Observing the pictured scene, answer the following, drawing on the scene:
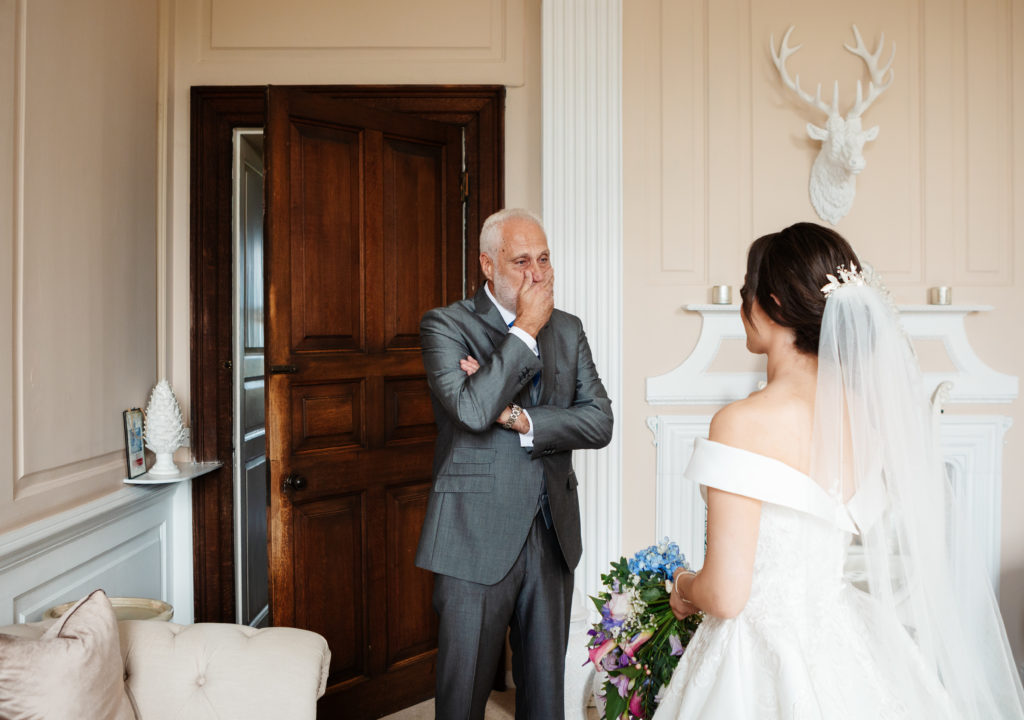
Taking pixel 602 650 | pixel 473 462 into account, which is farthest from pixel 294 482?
pixel 602 650

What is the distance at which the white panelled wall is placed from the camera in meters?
3.46

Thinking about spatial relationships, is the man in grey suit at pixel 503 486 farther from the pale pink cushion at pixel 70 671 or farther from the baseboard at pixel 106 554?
the baseboard at pixel 106 554

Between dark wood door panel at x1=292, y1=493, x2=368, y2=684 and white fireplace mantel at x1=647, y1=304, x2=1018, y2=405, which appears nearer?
dark wood door panel at x1=292, y1=493, x2=368, y2=684

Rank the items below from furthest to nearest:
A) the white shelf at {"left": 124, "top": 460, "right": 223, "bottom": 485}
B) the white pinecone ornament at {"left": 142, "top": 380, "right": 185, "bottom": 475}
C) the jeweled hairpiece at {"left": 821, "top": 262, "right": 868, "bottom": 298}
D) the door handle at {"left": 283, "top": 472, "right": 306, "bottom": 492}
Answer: the white pinecone ornament at {"left": 142, "top": 380, "right": 185, "bottom": 475} < the white shelf at {"left": 124, "top": 460, "right": 223, "bottom": 485} < the door handle at {"left": 283, "top": 472, "right": 306, "bottom": 492} < the jeweled hairpiece at {"left": 821, "top": 262, "right": 868, "bottom": 298}

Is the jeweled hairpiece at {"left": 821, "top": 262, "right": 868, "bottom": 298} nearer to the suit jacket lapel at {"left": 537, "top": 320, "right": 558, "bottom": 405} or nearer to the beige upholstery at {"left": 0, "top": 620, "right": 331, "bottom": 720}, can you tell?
the suit jacket lapel at {"left": 537, "top": 320, "right": 558, "bottom": 405}

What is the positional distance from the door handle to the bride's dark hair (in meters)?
1.91

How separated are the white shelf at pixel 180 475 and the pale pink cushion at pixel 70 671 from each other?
1301 millimetres

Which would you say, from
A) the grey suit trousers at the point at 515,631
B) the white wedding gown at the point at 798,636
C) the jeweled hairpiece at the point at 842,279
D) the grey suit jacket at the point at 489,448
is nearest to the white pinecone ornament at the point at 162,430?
the grey suit jacket at the point at 489,448

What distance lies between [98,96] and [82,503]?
140 centimetres

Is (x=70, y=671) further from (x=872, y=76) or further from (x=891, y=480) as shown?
(x=872, y=76)

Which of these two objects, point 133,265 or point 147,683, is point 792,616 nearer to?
point 147,683

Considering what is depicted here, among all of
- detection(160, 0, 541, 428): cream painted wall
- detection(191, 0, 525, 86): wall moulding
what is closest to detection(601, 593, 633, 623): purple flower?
detection(160, 0, 541, 428): cream painted wall

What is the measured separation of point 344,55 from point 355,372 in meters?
1.45

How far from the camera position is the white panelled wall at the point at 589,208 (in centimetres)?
346
